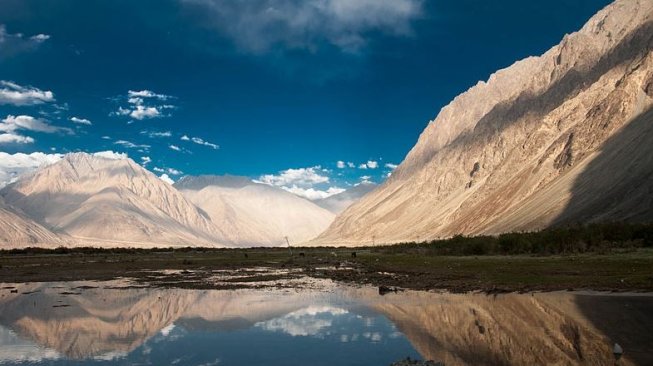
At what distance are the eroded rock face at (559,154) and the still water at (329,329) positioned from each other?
59.4m

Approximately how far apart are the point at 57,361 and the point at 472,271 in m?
27.1

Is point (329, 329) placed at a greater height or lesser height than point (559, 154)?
lesser

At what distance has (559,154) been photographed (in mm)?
114438

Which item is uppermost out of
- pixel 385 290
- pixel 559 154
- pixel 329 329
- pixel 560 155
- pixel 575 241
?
pixel 559 154

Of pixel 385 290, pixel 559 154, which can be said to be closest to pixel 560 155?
pixel 559 154

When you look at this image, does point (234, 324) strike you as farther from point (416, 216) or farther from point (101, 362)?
point (416, 216)

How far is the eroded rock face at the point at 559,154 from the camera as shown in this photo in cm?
8575

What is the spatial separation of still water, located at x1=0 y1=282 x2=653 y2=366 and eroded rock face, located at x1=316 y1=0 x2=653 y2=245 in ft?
195

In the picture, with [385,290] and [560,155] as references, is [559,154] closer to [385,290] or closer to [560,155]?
[560,155]

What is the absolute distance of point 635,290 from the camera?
22.3m

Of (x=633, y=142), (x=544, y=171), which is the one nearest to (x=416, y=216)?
(x=544, y=171)

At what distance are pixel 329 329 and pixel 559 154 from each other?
Result: 357 ft

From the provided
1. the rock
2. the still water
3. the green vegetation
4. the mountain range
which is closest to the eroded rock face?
the mountain range

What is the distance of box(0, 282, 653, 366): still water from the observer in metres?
13.6
